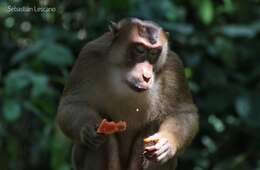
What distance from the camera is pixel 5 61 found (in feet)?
26.8

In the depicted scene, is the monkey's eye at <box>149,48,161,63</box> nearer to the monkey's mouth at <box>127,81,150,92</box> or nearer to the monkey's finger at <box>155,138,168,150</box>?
the monkey's mouth at <box>127,81,150,92</box>

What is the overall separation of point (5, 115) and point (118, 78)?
161cm

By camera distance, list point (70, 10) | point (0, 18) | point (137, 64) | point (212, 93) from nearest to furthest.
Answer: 1. point (137, 64)
2. point (0, 18)
3. point (70, 10)
4. point (212, 93)

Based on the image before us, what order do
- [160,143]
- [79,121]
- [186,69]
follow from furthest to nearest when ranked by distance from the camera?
[186,69] → [79,121] → [160,143]

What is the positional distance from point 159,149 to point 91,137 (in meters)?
0.43

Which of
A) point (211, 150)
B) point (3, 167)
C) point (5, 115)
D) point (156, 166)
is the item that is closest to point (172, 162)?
point (156, 166)

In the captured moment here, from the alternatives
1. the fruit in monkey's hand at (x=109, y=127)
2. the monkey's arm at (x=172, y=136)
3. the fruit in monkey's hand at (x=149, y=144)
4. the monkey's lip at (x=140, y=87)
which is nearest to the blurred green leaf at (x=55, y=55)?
the monkey's arm at (x=172, y=136)

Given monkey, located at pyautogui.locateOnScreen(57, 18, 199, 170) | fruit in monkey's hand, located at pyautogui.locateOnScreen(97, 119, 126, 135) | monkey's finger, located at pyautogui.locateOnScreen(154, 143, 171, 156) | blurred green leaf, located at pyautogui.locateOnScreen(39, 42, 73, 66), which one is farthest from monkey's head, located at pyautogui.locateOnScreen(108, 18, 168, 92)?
blurred green leaf, located at pyautogui.locateOnScreen(39, 42, 73, 66)

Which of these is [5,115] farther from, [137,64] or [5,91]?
[137,64]

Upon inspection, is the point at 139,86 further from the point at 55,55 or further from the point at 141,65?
the point at 55,55

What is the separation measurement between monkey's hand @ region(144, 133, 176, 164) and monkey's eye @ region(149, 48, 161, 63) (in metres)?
0.49

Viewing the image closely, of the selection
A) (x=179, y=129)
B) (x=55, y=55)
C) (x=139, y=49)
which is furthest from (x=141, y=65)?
(x=55, y=55)

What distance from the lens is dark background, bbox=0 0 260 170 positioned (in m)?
7.30

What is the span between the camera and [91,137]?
5383 millimetres
